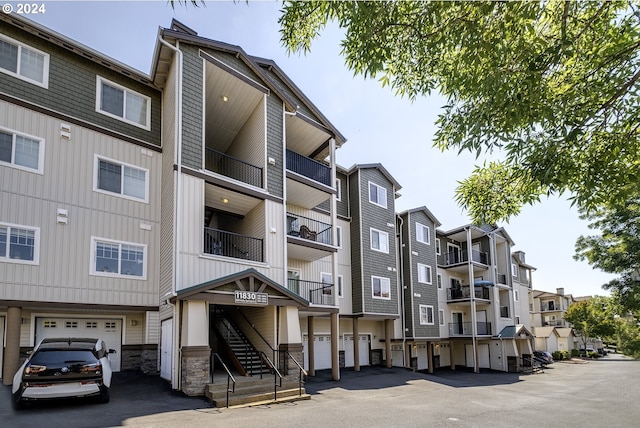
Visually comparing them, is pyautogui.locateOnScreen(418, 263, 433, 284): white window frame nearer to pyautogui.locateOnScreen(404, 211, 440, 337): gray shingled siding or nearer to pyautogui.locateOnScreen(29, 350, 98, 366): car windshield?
pyautogui.locateOnScreen(404, 211, 440, 337): gray shingled siding

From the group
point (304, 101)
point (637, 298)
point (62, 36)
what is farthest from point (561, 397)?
point (62, 36)

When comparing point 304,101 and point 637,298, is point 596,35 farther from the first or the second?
point 304,101

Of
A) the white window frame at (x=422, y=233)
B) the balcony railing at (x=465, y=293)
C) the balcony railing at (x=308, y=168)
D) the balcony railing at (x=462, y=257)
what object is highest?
the balcony railing at (x=308, y=168)

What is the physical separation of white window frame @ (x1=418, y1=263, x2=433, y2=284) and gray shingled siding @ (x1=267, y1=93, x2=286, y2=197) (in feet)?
47.6

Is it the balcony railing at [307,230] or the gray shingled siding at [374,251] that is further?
the gray shingled siding at [374,251]

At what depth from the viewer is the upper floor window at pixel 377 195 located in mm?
25520

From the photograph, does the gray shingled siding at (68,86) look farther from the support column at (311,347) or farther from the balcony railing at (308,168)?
the support column at (311,347)

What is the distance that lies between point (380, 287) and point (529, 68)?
2103 cm

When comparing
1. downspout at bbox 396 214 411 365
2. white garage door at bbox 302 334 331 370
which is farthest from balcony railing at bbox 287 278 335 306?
downspout at bbox 396 214 411 365

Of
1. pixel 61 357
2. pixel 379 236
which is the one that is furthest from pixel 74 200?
pixel 379 236

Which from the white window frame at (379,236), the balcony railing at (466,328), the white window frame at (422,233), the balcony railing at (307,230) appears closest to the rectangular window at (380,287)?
the white window frame at (379,236)

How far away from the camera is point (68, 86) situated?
14.8 metres

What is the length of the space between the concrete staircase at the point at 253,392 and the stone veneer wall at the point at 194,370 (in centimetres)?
33

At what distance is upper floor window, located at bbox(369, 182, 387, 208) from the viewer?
25.5 metres
